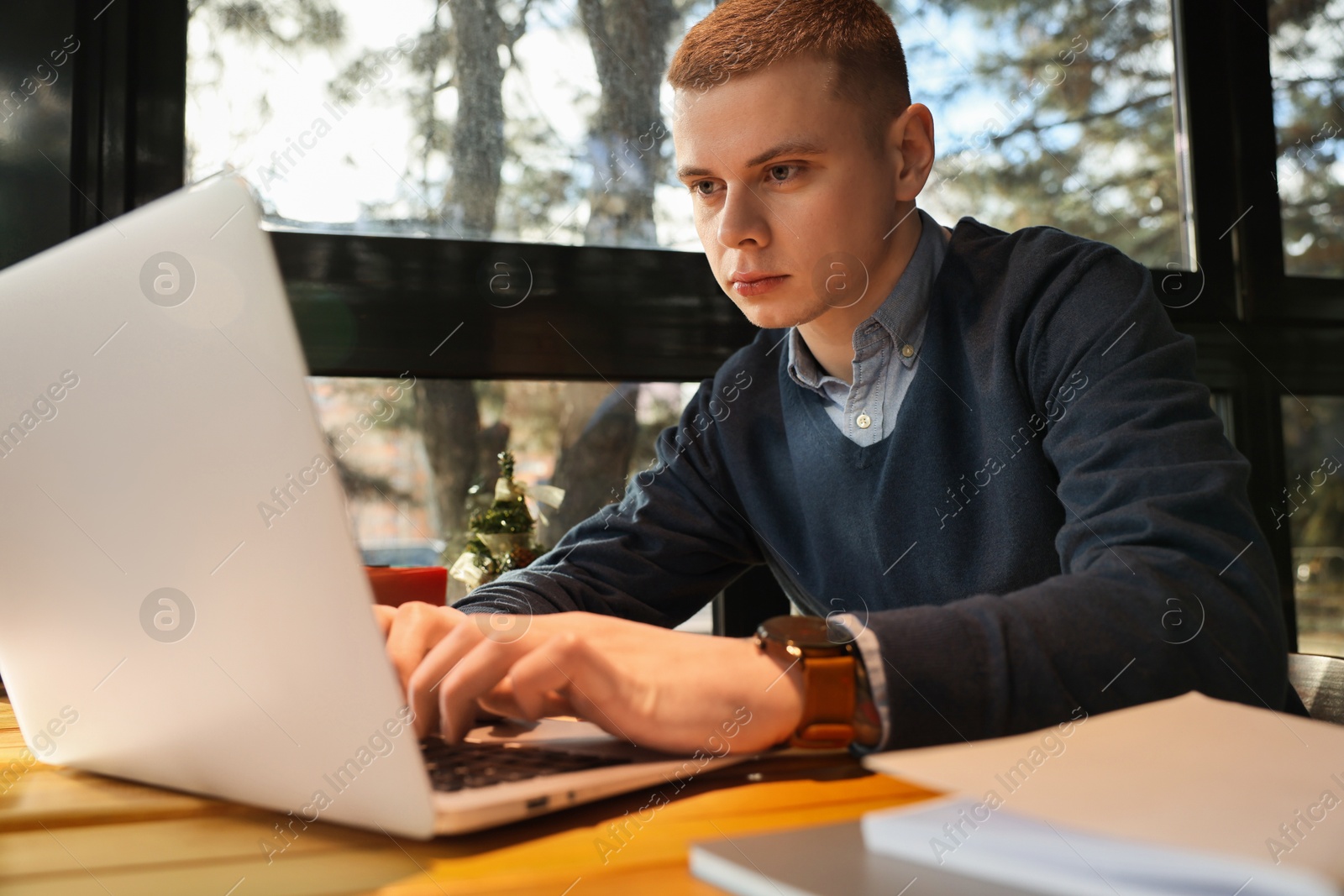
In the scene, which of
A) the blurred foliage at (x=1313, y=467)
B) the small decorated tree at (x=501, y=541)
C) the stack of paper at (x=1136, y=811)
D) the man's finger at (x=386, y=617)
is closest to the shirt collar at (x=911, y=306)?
the small decorated tree at (x=501, y=541)

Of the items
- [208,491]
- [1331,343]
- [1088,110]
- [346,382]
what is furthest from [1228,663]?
[1331,343]

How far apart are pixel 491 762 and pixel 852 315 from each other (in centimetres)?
83

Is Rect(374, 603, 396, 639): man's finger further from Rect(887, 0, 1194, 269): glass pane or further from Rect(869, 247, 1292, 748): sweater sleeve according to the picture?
Rect(887, 0, 1194, 269): glass pane

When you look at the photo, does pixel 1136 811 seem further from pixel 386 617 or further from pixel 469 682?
pixel 386 617

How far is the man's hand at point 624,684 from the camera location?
0.60 metres

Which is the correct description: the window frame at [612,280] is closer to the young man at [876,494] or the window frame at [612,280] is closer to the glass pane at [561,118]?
the glass pane at [561,118]

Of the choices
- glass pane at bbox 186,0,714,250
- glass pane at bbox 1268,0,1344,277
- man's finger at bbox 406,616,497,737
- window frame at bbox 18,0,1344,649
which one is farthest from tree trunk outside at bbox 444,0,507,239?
glass pane at bbox 1268,0,1344,277

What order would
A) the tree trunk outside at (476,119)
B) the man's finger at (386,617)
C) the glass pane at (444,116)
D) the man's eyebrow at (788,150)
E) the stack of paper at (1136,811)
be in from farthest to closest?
1. the tree trunk outside at (476,119)
2. the glass pane at (444,116)
3. the man's eyebrow at (788,150)
4. the man's finger at (386,617)
5. the stack of paper at (1136,811)

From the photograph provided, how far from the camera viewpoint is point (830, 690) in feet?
2.03

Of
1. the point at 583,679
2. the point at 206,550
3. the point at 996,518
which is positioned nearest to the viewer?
the point at 206,550

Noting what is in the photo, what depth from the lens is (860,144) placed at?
121 centimetres

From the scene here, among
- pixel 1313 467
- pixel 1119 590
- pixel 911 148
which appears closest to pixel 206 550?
pixel 1119 590

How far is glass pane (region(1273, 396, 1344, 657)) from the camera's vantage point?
2.36 metres

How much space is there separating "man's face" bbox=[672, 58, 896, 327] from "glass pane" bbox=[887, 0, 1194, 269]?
2.96 feet
